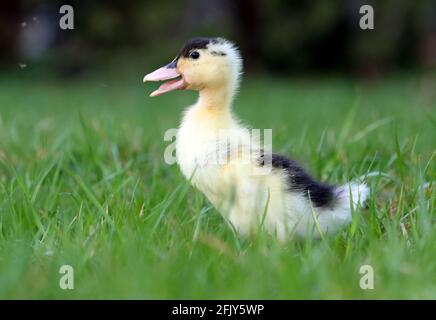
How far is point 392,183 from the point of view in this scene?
3.79 metres

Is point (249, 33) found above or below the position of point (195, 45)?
above

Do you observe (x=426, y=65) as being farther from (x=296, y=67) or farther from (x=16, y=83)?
(x=16, y=83)

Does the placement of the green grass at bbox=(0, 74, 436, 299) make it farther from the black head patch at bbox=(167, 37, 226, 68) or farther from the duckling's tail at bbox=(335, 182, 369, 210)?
the black head patch at bbox=(167, 37, 226, 68)

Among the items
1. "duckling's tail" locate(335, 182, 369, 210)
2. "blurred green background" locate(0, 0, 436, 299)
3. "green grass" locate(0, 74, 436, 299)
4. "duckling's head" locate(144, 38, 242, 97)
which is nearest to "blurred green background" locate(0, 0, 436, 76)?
"blurred green background" locate(0, 0, 436, 299)

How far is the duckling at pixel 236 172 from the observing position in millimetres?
3000

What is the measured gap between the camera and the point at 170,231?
2.90 metres

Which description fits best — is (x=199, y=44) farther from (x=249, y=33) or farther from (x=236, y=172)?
(x=249, y=33)

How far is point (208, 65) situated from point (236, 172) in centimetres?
55

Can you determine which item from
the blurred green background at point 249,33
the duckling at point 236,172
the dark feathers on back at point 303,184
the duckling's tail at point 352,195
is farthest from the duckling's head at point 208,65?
the blurred green background at point 249,33

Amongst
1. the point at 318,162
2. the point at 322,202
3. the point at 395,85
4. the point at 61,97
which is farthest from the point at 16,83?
the point at 322,202

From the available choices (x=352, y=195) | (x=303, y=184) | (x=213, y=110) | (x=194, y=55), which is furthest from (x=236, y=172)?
(x=194, y=55)

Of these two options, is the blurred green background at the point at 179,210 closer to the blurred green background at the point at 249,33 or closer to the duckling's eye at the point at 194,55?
the duckling's eye at the point at 194,55

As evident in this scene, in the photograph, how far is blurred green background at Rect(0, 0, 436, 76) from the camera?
13.2 m
